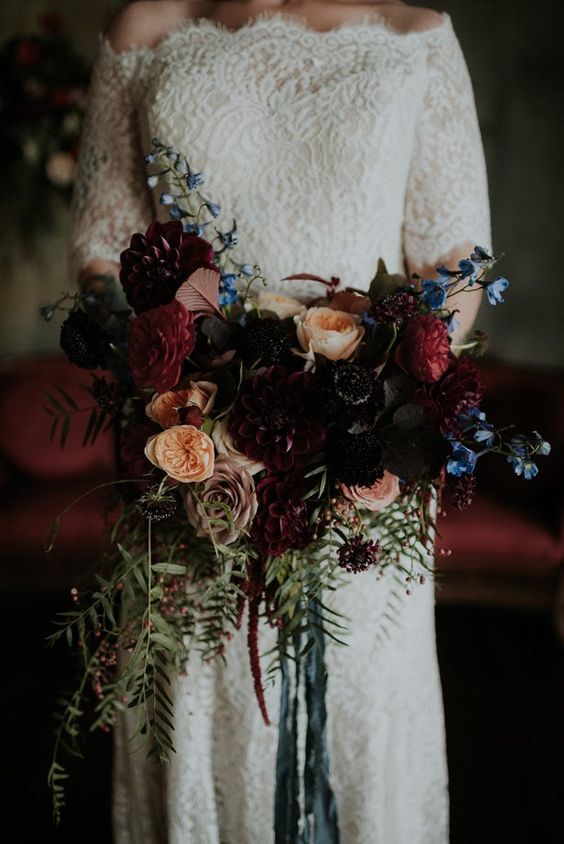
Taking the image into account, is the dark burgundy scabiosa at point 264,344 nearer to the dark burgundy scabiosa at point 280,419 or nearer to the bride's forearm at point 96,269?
the dark burgundy scabiosa at point 280,419

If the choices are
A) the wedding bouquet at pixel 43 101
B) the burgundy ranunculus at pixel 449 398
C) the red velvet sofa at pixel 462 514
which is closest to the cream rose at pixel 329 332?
the burgundy ranunculus at pixel 449 398

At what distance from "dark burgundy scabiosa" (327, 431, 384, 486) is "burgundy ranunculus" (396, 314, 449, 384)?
98 mm

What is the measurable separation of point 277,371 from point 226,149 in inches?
22.3

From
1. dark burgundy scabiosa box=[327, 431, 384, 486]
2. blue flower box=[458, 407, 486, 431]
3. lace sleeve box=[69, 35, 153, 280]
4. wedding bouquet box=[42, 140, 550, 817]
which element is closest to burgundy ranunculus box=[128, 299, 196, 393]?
wedding bouquet box=[42, 140, 550, 817]

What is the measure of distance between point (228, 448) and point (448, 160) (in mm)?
707

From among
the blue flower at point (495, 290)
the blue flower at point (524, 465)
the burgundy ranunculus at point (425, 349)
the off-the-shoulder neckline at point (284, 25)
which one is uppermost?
the off-the-shoulder neckline at point (284, 25)

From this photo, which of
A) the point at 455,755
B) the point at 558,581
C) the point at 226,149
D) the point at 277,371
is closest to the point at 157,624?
the point at 277,371

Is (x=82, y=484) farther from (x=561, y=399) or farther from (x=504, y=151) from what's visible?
(x=504, y=151)

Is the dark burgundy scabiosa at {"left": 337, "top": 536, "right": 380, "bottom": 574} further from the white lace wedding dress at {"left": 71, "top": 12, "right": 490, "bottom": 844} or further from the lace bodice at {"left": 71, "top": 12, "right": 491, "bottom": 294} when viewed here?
the lace bodice at {"left": 71, "top": 12, "right": 491, "bottom": 294}

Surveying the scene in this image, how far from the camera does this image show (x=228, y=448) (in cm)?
98

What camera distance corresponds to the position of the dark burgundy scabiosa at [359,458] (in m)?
0.93

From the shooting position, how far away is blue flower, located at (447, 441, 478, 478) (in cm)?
95

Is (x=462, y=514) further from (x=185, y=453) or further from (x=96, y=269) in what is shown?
(x=185, y=453)

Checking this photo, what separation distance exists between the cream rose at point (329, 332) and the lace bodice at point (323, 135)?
32cm
